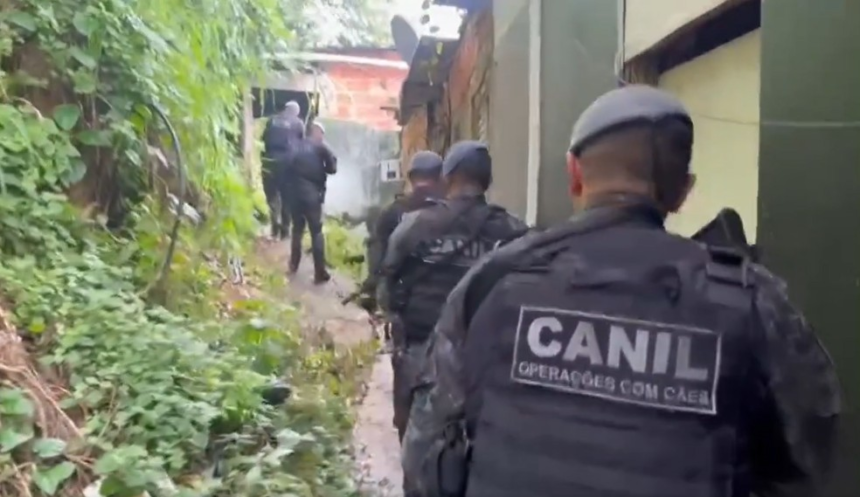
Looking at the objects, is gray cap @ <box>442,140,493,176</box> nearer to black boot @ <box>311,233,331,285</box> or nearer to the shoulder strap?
the shoulder strap

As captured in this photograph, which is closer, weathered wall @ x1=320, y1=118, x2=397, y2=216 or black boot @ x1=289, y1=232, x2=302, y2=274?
black boot @ x1=289, y1=232, x2=302, y2=274

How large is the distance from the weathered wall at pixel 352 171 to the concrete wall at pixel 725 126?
15.5m

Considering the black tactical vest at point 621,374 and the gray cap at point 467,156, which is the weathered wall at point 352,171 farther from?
the black tactical vest at point 621,374

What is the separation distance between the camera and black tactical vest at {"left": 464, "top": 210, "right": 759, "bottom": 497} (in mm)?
1531

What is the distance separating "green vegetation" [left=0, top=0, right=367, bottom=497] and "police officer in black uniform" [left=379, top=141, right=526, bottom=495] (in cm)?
76

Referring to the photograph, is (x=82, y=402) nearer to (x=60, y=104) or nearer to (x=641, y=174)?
(x=60, y=104)

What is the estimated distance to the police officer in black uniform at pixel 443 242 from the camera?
3998mm

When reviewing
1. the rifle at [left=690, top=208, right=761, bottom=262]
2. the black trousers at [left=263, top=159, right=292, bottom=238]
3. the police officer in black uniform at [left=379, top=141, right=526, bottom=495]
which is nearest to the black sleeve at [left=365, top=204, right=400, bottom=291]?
the police officer in black uniform at [left=379, top=141, right=526, bottom=495]

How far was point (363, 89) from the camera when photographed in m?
21.9

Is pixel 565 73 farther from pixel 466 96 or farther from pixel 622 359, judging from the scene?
pixel 466 96

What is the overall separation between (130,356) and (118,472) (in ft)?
2.63

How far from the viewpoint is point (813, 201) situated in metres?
2.07

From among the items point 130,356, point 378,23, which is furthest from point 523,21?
point 378,23

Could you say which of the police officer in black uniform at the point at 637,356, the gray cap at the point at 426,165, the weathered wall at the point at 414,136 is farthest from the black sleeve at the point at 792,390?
the weathered wall at the point at 414,136
